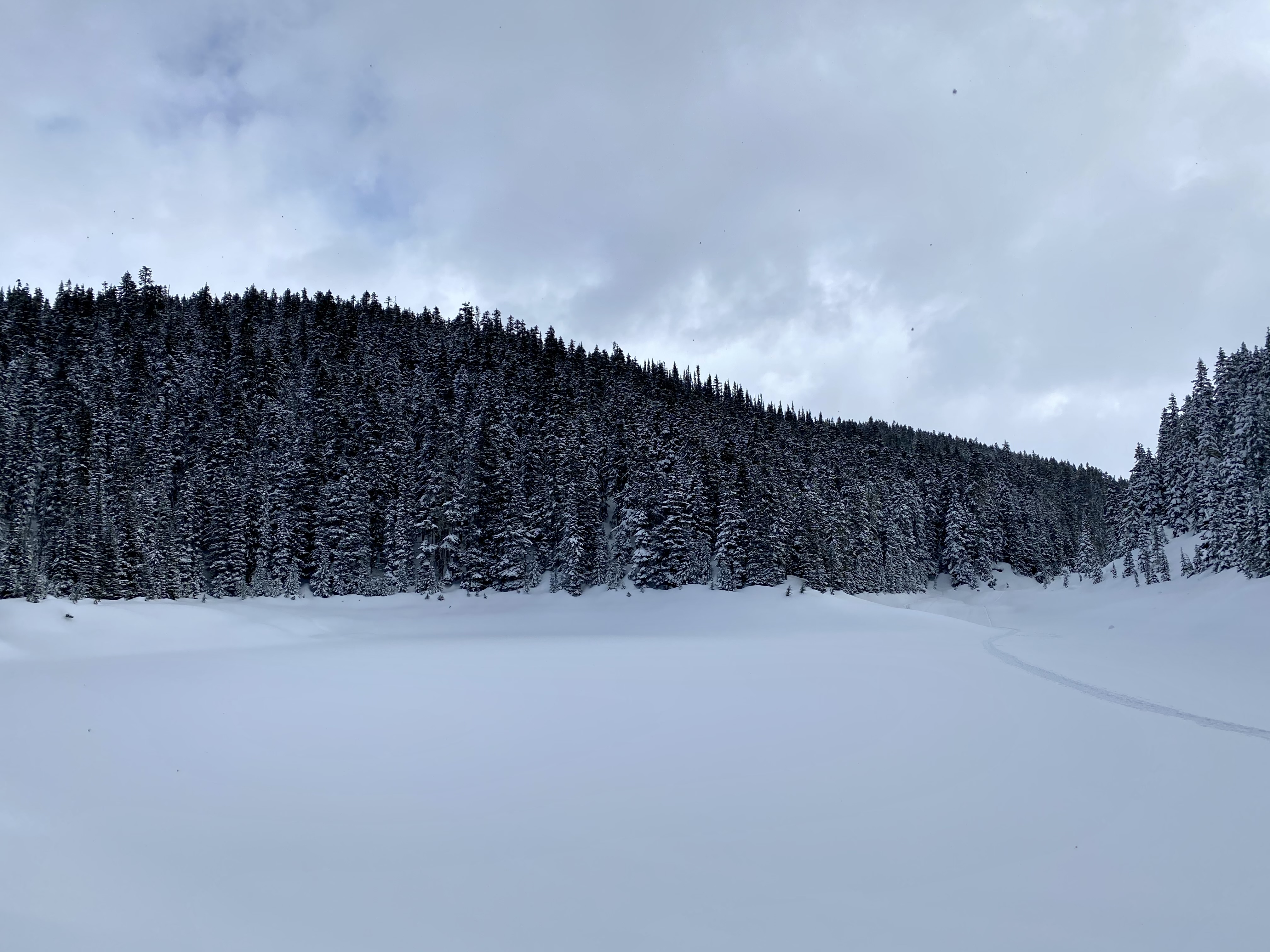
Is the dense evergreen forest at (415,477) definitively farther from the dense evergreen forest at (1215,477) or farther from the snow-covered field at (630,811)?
the snow-covered field at (630,811)

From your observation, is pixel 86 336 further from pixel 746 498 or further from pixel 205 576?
pixel 746 498

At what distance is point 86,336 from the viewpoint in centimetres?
8231

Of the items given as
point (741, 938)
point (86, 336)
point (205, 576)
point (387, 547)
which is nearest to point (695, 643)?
point (741, 938)

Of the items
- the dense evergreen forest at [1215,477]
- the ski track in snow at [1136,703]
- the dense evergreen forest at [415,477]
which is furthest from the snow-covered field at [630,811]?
the dense evergreen forest at [1215,477]

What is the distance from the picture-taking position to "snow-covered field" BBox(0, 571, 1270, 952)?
201 inches

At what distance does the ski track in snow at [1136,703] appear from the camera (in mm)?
11164

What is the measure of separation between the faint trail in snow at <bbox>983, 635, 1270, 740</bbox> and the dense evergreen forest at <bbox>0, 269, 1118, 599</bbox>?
1097 inches

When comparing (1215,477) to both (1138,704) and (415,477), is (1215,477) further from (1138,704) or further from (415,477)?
(415,477)

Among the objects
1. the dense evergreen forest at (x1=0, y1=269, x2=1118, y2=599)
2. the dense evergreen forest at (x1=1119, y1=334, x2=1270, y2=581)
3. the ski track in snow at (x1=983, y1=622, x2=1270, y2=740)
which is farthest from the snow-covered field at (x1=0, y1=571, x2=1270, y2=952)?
the dense evergreen forest at (x1=1119, y1=334, x2=1270, y2=581)

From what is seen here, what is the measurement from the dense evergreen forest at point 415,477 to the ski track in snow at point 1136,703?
27836mm

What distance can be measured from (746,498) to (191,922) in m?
46.0

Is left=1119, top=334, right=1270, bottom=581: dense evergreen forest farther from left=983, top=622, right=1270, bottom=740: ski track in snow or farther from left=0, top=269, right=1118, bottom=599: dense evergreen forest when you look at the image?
left=983, top=622, right=1270, bottom=740: ski track in snow

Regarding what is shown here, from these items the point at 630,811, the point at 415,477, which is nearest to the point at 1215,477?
the point at 630,811

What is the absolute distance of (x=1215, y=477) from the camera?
4684 centimetres
